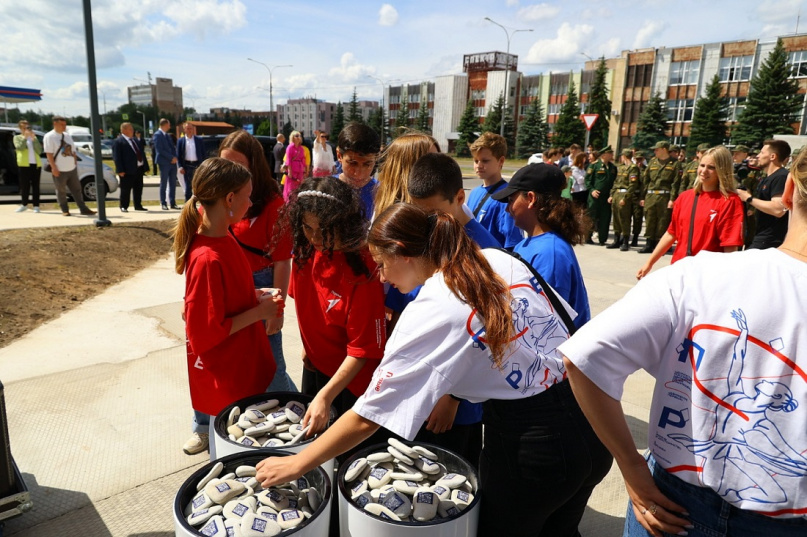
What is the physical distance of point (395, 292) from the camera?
8.69ft

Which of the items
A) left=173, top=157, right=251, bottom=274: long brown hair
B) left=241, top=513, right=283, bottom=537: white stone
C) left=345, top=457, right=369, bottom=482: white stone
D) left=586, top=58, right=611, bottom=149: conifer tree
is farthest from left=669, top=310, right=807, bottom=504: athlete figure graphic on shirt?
left=586, top=58, right=611, bottom=149: conifer tree

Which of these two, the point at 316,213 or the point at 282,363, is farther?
the point at 282,363

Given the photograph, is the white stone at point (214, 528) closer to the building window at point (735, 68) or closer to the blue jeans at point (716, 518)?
the blue jeans at point (716, 518)

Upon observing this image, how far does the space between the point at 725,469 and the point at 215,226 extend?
2.20 m

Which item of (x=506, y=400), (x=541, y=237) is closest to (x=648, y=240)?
(x=541, y=237)

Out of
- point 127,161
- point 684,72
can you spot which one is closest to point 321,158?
point 127,161

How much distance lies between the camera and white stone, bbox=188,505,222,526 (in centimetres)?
159

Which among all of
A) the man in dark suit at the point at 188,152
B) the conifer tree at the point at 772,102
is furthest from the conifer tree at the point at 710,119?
the man in dark suit at the point at 188,152

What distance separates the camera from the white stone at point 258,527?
59.5 inches

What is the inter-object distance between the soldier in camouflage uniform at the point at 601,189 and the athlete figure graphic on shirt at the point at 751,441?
10.1 metres

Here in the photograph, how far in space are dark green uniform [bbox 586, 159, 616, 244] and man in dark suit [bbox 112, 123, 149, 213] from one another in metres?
9.30

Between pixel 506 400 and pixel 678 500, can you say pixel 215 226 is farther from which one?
pixel 678 500

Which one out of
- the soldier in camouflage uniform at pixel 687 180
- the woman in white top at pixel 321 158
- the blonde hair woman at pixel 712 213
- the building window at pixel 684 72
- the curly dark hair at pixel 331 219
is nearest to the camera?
the curly dark hair at pixel 331 219

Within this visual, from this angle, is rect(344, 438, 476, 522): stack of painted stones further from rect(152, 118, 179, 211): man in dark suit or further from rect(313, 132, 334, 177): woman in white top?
rect(313, 132, 334, 177): woman in white top
